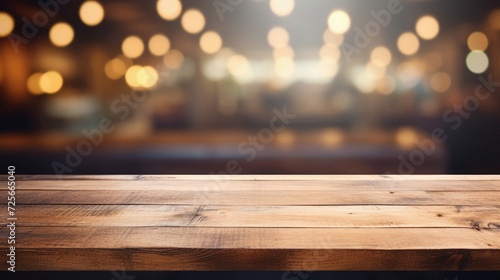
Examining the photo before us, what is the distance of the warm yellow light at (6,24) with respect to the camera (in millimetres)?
2465

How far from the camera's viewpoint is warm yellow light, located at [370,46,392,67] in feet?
9.41

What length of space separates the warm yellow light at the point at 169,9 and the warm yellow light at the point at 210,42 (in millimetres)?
284

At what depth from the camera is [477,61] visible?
2.58 m

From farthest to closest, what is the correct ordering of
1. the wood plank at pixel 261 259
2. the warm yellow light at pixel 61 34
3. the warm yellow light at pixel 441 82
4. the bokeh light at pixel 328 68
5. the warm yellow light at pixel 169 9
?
the bokeh light at pixel 328 68 < the warm yellow light at pixel 169 9 < the warm yellow light at pixel 61 34 < the warm yellow light at pixel 441 82 < the wood plank at pixel 261 259

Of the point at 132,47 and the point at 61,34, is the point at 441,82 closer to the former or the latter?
the point at 132,47

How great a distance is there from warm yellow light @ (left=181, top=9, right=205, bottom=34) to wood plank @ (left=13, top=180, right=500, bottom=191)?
1.87 metres

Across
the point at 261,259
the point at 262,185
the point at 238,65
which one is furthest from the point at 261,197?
the point at 238,65

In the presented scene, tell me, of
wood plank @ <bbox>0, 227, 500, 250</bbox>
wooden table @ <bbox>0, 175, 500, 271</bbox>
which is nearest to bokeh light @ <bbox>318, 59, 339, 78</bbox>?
wooden table @ <bbox>0, 175, 500, 271</bbox>

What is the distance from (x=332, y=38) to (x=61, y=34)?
6.99 ft

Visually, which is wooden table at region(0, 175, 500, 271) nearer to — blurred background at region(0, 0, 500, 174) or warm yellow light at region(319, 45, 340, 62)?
blurred background at region(0, 0, 500, 174)

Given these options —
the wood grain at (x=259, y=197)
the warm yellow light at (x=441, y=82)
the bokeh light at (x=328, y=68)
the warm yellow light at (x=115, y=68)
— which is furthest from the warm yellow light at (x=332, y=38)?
the wood grain at (x=259, y=197)

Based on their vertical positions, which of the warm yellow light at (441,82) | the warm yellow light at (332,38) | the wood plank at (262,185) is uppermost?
the warm yellow light at (332,38)

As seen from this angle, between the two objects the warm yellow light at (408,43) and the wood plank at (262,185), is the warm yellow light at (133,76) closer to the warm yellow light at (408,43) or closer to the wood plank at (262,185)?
the wood plank at (262,185)

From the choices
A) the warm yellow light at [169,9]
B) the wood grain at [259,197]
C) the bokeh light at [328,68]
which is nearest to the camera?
the wood grain at [259,197]
